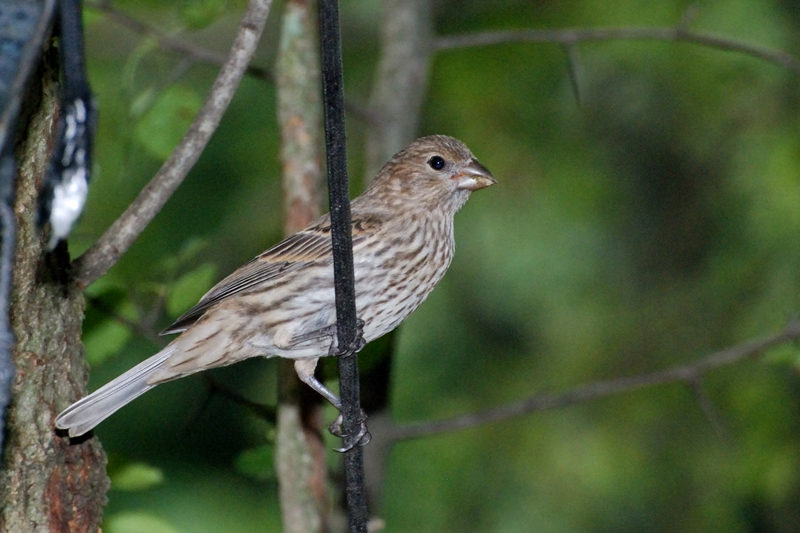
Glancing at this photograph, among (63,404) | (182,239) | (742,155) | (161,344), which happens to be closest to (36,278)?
(63,404)

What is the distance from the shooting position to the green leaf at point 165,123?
13.5ft

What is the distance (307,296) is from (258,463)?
902 millimetres

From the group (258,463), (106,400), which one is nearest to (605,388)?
(258,463)

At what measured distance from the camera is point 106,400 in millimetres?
3201

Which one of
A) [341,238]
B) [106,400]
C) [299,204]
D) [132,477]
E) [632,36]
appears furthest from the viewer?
[632,36]

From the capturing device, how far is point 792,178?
565 centimetres

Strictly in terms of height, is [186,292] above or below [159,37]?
below

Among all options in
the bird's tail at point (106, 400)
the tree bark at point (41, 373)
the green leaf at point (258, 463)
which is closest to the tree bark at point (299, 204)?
the green leaf at point (258, 463)

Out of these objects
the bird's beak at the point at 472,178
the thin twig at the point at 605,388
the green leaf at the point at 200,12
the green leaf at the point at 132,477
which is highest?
the green leaf at the point at 200,12

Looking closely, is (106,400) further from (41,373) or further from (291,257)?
(291,257)

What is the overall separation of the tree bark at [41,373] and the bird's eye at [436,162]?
1630mm

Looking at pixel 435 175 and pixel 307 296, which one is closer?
pixel 307 296

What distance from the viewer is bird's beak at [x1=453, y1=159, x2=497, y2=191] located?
4086 mm

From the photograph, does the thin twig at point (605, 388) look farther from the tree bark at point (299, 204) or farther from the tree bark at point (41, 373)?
the tree bark at point (41, 373)
